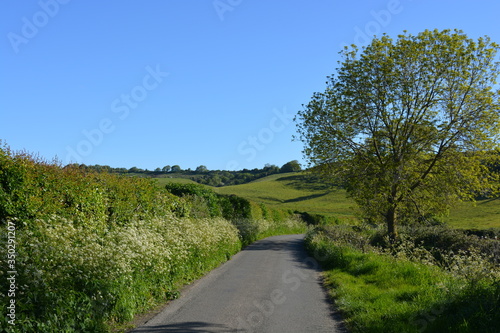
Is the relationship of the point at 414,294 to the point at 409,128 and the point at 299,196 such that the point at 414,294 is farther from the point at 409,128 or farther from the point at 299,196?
the point at 299,196

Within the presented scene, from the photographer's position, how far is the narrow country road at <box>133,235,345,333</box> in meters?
8.22

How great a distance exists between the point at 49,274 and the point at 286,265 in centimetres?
1216

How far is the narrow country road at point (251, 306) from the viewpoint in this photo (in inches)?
324

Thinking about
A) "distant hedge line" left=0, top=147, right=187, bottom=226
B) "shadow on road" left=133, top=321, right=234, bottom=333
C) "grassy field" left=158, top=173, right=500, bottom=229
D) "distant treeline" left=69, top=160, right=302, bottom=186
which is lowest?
"shadow on road" left=133, top=321, right=234, bottom=333

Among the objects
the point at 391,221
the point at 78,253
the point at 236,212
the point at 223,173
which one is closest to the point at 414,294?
the point at 78,253

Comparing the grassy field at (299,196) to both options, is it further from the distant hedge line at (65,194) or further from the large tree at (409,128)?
the distant hedge line at (65,194)

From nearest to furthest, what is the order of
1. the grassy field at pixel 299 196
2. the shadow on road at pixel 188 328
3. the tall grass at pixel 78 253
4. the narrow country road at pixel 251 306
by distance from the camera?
the tall grass at pixel 78 253 < the shadow on road at pixel 188 328 < the narrow country road at pixel 251 306 < the grassy field at pixel 299 196

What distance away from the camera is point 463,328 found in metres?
6.58

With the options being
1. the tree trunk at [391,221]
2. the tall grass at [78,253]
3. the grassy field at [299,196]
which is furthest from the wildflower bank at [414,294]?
the grassy field at [299,196]

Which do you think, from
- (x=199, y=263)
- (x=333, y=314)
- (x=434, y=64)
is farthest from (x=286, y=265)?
(x=434, y=64)

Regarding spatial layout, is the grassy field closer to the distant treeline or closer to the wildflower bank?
the distant treeline

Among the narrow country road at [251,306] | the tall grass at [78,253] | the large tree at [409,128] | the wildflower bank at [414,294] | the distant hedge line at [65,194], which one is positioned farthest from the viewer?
the large tree at [409,128]

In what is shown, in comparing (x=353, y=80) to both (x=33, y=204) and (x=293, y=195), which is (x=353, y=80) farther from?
(x=293, y=195)

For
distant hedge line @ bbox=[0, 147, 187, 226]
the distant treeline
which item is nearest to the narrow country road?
distant hedge line @ bbox=[0, 147, 187, 226]
